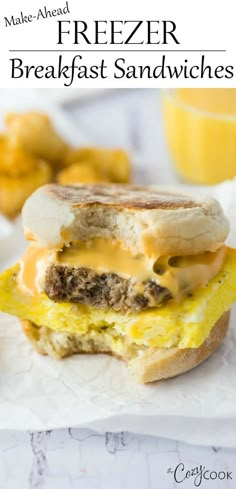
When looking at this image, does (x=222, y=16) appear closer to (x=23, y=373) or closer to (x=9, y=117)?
(x=9, y=117)

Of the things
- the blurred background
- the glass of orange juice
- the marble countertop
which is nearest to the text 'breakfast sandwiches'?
the marble countertop

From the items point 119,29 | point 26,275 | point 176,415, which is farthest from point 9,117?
point 176,415

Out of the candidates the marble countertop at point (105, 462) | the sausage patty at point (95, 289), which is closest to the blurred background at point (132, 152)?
the sausage patty at point (95, 289)

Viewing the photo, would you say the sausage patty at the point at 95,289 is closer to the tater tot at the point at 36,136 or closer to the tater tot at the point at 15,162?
the tater tot at the point at 15,162

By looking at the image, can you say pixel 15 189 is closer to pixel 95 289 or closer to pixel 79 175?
pixel 79 175

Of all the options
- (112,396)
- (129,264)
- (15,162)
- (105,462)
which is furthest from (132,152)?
(105,462)

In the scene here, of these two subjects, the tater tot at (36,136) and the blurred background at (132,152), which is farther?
the tater tot at (36,136)
